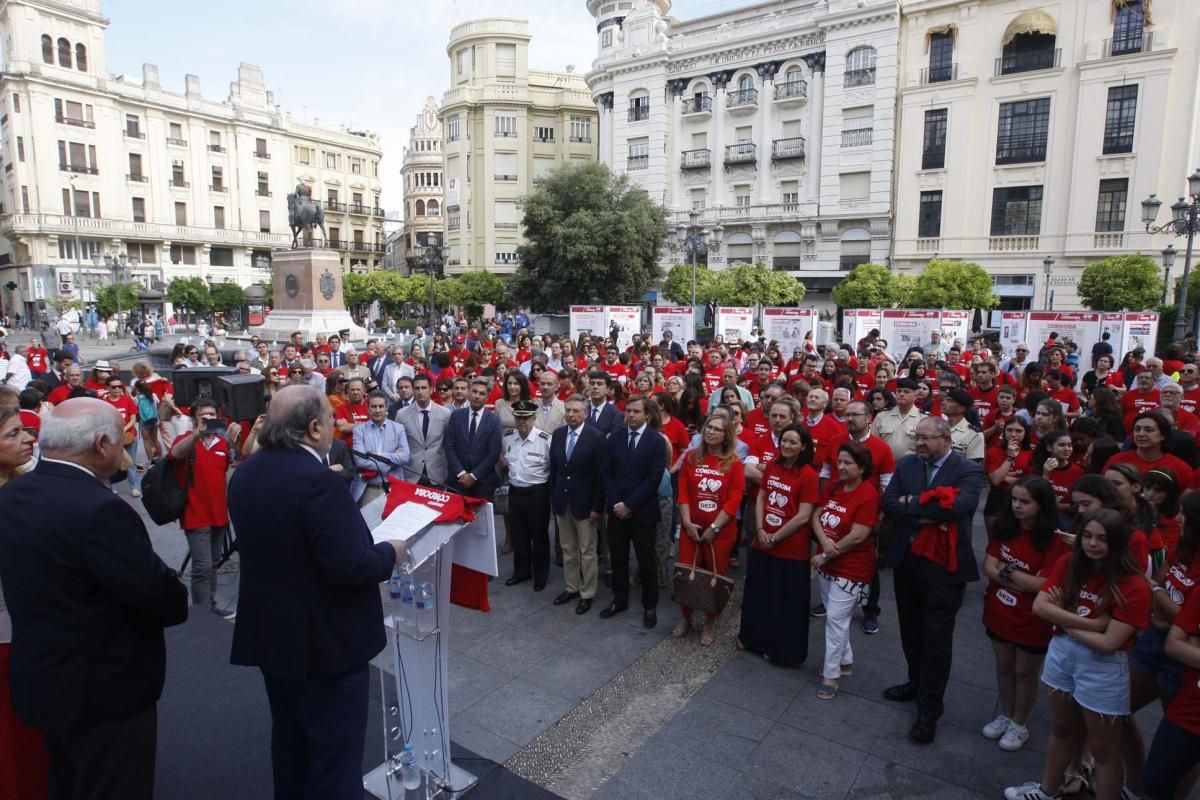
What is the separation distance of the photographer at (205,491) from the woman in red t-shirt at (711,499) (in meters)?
3.38

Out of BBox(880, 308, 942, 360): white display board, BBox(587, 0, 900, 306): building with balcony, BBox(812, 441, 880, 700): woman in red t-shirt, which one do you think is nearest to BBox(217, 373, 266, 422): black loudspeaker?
BBox(812, 441, 880, 700): woman in red t-shirt

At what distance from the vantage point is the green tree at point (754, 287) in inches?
1217

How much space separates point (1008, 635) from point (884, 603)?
231 cm

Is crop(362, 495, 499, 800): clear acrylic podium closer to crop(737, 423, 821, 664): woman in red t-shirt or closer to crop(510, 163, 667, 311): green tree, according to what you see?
crop(737, 423, 821, 664): woman in red t-shirt

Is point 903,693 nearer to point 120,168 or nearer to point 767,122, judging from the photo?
point 767,122

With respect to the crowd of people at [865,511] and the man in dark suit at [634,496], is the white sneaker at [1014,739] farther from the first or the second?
the man in dark suit at [634,496]

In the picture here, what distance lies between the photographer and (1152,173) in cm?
3056

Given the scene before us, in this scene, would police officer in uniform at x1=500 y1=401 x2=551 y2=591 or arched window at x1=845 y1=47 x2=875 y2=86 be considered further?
arched window at x1=845 y1=47 x2=875 y2=86

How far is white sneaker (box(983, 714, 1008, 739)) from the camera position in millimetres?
4144

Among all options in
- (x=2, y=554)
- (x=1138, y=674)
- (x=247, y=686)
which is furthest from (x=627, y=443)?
(x=2, y=554)

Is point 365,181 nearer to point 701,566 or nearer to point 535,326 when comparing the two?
point 535,326

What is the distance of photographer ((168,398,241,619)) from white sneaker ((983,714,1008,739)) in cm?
529

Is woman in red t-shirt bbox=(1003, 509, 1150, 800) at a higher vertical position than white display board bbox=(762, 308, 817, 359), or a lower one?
lower

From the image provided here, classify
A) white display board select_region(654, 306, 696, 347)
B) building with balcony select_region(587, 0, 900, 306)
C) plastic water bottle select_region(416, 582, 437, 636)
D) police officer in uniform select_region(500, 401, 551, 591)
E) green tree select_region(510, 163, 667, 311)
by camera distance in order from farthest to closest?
building with balcony select_region(587, 0, 900, 306)
green tree select_region(510, 163, 667, 311)
white display board select_region(654, 306, 696, 347)
police officer in uniform select_region(500, 401, 551, 591)
plastic water bottle select_region(416, 582, 437, 636)
